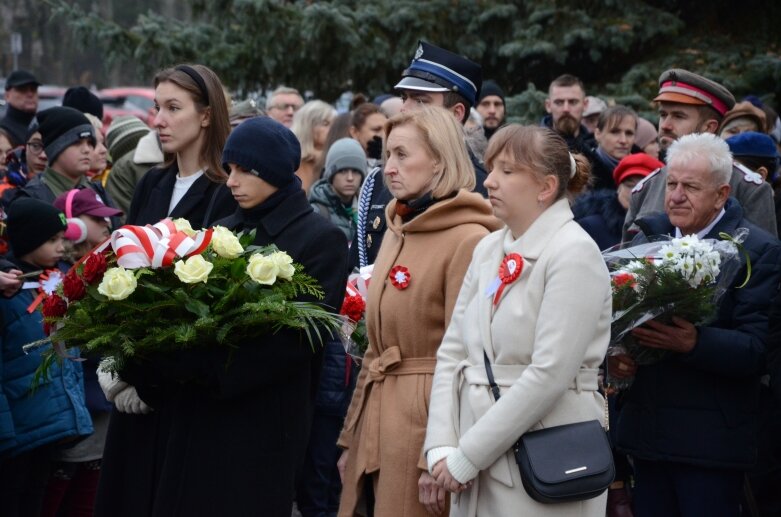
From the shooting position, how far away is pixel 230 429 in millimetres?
4477

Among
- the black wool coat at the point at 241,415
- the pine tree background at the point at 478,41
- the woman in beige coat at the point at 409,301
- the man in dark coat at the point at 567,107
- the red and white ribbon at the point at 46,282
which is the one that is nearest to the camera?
the black wool coat at the point at 241,415

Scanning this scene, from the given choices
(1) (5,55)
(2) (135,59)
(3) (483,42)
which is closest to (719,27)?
(3) (483,42)

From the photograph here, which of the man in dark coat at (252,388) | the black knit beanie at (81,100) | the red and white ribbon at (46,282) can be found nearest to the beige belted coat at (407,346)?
the man in dark coat at (252,388)

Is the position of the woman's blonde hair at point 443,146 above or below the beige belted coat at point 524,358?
above

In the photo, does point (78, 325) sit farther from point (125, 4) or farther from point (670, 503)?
point (125, 4)

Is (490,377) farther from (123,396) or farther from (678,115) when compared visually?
(678,115)

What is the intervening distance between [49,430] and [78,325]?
71.9 inches

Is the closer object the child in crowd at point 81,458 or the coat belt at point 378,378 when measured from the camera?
the coat belt at point 378,378

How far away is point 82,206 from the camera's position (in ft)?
22.7

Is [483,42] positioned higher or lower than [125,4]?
higher

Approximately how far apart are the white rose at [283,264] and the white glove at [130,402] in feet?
2.79

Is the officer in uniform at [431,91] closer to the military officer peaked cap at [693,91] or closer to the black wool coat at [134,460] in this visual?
the military officer peaked cap at [693,91]

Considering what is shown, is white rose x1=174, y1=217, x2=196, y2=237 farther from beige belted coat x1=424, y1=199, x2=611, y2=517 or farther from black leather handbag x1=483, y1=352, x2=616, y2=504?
black leather handbag x1=483, y1=352, x2=616, y2=504

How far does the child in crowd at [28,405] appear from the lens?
5.88m
